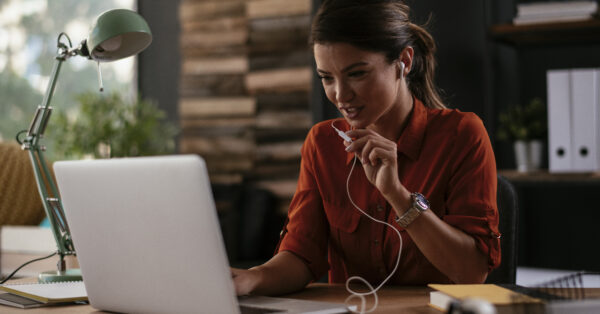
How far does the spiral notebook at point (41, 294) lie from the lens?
3.98 ft

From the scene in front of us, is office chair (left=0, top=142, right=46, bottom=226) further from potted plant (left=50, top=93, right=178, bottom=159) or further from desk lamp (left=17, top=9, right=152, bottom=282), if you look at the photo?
desk lamp (left=17, top=9, right=152, bottom=282)

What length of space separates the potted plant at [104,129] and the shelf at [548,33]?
2206 mm

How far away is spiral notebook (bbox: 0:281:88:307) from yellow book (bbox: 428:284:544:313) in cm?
62

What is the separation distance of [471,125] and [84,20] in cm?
366

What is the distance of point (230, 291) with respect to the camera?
93cm

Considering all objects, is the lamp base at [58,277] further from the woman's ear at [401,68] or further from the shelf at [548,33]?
the shelf at [548,33]

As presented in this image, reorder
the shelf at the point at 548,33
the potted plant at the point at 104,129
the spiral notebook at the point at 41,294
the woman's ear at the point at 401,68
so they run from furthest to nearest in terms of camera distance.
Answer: the potted plant at the point at 104,129 < the shelf at the point at 548,33 < the woman's ear at the point at 401,68 < the spiral notebook at the point at 41,294

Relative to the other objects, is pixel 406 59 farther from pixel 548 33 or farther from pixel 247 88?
pixel 247 88

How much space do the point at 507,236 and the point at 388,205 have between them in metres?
0.29

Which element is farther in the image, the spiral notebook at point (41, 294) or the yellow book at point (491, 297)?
the spiral notebook at point (41, 294)

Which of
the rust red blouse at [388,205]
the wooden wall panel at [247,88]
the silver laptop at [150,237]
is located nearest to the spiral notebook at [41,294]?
the silver laptop at [150,237]

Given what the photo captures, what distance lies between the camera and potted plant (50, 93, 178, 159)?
4027mm

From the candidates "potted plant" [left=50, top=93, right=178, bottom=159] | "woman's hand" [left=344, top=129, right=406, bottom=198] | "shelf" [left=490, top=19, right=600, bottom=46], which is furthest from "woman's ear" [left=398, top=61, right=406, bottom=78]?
"potted plant" [left=50, top=93, right=178, bottom=159]

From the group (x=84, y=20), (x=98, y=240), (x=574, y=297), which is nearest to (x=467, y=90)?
(x=574, y=297)
